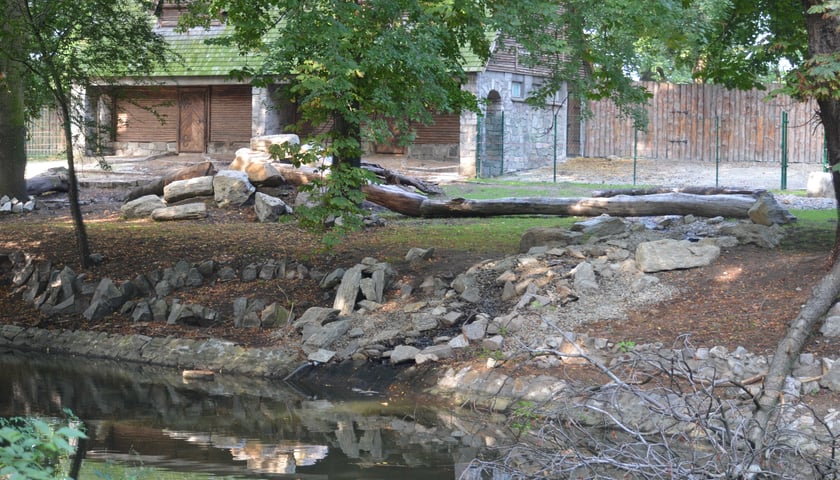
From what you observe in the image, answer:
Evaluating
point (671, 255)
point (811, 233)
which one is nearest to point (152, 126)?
point (811, 233)

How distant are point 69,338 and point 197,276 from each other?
203 cm

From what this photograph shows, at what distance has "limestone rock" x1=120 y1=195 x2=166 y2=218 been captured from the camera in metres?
19.8

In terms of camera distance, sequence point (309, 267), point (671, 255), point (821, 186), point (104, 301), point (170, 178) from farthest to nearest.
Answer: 1. point (170, 178)
2. point (821, 186)
3. point (309, 267)
4. point (104, 301)
5. point (671, 255)

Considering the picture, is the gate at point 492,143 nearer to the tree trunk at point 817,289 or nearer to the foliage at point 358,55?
the foliage at point 358,55

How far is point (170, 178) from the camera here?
2109cm

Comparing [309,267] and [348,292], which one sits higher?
[309,267]

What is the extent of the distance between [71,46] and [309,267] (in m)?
5.20

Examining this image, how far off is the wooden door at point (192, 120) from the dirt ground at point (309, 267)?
11265 mm

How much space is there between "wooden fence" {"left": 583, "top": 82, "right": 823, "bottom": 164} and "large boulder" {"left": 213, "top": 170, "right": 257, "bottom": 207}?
16.1m

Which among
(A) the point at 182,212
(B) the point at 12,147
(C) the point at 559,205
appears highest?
(B) the point at 12,147

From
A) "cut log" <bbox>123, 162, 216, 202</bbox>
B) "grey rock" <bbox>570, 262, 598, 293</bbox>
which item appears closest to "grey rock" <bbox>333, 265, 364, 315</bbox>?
"grey rock" <bbox>570, 262, 598, 293</bbox>

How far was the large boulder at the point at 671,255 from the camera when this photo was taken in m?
12.2

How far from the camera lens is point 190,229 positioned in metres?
17.7

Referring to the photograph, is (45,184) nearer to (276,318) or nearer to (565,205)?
(276,318)
